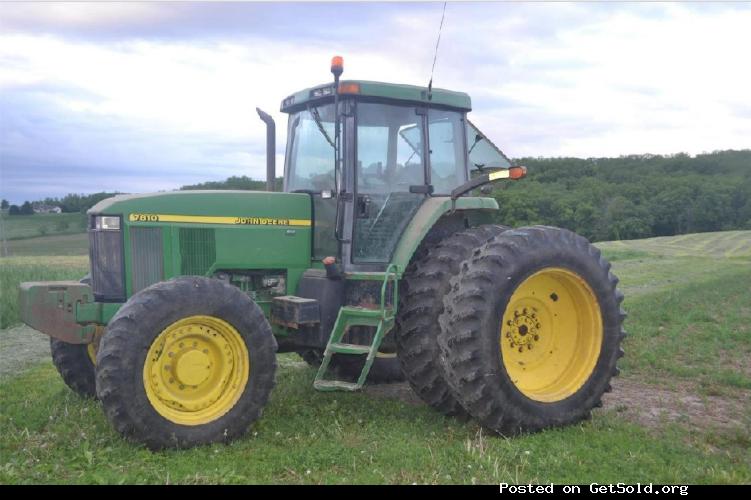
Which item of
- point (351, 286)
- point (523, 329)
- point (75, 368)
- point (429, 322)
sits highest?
point (351, 286)

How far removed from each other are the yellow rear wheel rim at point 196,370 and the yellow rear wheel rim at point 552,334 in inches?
89.4

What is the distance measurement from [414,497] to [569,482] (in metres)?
1.04

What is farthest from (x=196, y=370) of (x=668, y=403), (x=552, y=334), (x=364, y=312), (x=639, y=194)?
(x=639, y=194)

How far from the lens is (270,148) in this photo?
7.32 metres

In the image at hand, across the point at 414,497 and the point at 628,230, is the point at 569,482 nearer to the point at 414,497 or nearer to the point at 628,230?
the point at 414,497

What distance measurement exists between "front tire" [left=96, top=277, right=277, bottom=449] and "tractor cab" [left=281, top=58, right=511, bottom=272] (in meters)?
1.33

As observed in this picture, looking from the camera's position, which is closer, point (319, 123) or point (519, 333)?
point (519, 333)

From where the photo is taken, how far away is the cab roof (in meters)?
6.58

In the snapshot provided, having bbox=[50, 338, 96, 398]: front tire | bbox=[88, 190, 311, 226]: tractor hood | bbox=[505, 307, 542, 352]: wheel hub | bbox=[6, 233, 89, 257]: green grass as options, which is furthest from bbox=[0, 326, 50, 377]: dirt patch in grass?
bbox=[6, 233, 89, 257]: green grass

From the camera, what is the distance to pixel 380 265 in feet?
22.1

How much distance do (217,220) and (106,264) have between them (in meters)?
0.98

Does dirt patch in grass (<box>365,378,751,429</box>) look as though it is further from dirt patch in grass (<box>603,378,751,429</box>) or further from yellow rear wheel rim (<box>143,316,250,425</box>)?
yellow rear wheel rim (<box>143,316,250,425</box>)

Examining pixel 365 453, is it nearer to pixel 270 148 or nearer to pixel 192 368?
pixel 192 368

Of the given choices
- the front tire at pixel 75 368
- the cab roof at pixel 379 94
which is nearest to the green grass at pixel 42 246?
the front tire at pixel 75 368
